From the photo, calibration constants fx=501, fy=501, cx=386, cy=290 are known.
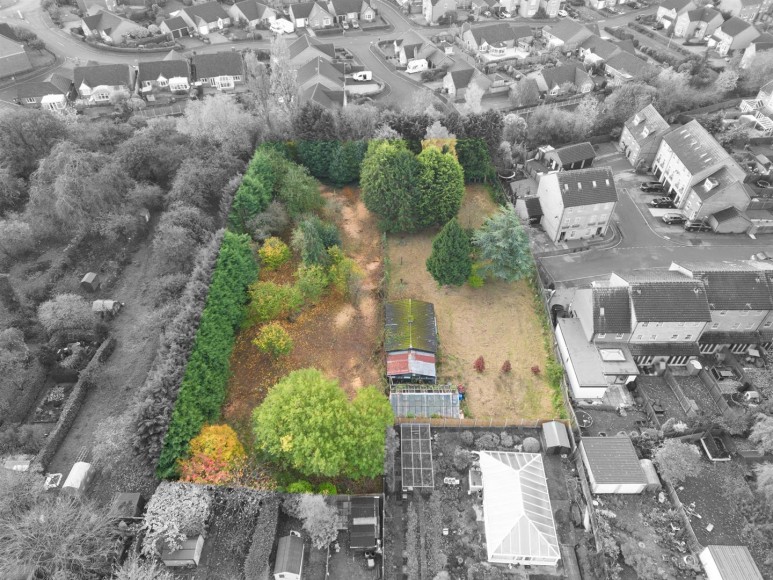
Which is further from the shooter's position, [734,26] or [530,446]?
[734,26]

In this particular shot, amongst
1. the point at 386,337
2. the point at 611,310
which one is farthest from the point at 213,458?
the point at 611,310

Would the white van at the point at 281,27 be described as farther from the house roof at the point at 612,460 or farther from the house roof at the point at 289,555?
the house roof at the point at 289,555

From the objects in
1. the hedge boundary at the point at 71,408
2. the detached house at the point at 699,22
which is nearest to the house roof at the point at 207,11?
the hedge boundary at the point at 71,408

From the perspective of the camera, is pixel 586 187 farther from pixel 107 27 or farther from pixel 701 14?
pixel 107 27

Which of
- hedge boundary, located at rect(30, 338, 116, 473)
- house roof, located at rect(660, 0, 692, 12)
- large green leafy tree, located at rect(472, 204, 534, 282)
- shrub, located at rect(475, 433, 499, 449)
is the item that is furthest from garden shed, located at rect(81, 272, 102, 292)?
house roof, located at rect(660, 0, 692, 12)

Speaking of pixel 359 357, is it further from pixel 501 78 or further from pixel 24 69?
pixel 24 69

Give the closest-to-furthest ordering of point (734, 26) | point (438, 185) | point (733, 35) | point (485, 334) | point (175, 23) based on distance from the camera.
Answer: point (485, 334) → point (438, 185) → point (733, 35) → point (734, 26) → point (175, 23)

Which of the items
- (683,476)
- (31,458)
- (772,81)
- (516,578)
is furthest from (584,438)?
(772,81)
